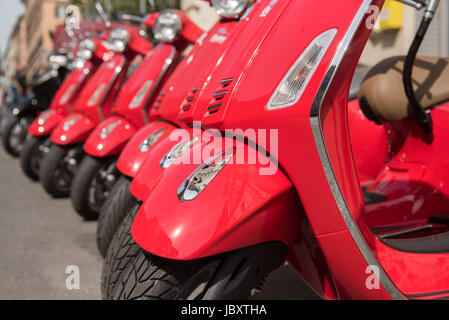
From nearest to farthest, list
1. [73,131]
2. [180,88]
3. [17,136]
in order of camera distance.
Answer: [180,88]
[73,131]
[17,136]

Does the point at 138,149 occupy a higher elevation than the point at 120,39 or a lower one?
higher

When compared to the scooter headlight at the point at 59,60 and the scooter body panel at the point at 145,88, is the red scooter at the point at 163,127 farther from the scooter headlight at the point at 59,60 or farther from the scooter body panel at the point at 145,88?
the scooter headlight at the point at 59,60

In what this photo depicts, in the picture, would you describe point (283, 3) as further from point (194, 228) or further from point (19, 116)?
point (19, 116)

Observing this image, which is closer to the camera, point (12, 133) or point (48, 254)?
point (48, 254)

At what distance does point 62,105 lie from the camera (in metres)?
4.93

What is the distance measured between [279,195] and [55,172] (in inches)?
129

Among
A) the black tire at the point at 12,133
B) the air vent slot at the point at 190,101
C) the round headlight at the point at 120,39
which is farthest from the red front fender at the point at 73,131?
the black tire at the point at 12,133

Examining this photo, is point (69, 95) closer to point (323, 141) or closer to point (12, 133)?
point (12, 133)

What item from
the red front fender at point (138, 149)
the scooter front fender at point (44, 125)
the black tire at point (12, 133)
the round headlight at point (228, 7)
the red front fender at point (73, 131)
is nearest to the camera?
the round headlight at point (228, 7)

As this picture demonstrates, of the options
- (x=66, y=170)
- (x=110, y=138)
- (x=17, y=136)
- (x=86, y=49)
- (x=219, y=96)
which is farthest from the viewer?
(x=17, y=136)

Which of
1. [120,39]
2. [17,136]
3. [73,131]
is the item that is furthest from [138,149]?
[17,136]

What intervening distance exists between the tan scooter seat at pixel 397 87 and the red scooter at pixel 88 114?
2369mm

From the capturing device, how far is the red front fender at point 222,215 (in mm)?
1165

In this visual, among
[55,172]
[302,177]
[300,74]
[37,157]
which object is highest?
[300,74]
